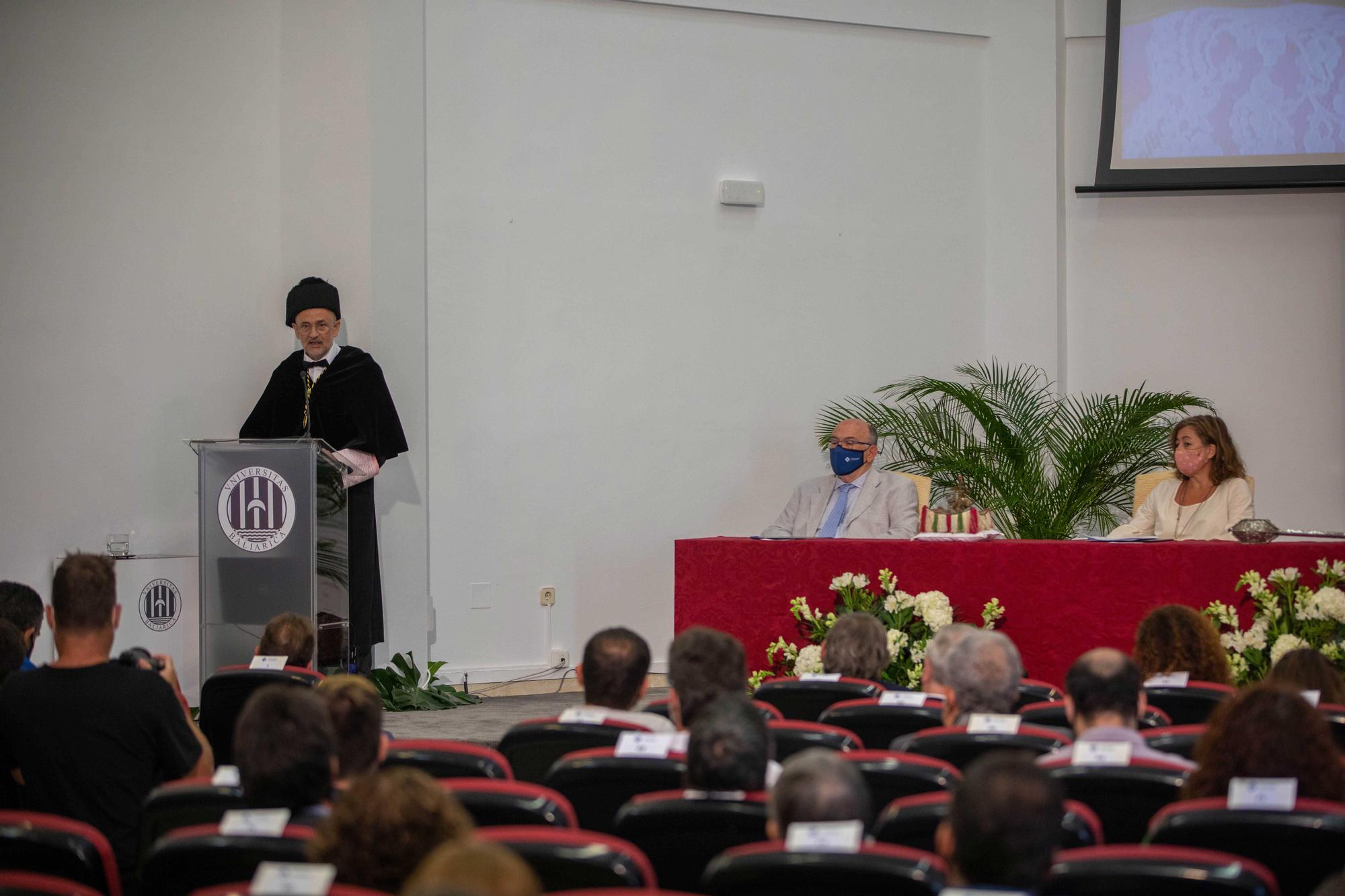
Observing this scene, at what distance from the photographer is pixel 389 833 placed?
76.0 inches

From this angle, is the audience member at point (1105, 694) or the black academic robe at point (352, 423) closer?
the audience member at point (1105, 694)

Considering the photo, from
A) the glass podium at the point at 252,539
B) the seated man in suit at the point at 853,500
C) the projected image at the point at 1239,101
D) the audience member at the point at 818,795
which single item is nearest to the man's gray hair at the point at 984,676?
the audience member at the point at 818,795

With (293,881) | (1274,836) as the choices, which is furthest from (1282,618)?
(293,881)

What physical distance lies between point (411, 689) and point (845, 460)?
2372 mm

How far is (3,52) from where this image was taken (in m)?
6.64

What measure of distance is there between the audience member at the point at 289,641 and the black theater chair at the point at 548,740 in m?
Result: 1.17

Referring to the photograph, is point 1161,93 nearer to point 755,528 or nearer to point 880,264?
point 880,264

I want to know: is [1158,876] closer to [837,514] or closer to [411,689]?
[837,514]

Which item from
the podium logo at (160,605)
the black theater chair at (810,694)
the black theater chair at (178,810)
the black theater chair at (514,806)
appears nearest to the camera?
the black theater chair at (514,806)

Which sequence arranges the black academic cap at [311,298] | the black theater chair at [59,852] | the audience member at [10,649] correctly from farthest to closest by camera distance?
1. the black academic cap at [311,298]
2. the audience member at [10,649]
3. the black theater chair at [59,852]

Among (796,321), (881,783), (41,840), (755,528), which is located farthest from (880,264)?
(41,840)

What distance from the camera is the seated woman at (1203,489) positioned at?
227 inches

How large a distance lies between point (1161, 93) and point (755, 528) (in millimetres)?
3535

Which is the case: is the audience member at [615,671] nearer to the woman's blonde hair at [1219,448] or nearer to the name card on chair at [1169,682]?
the name card on chair at [1169,682]
